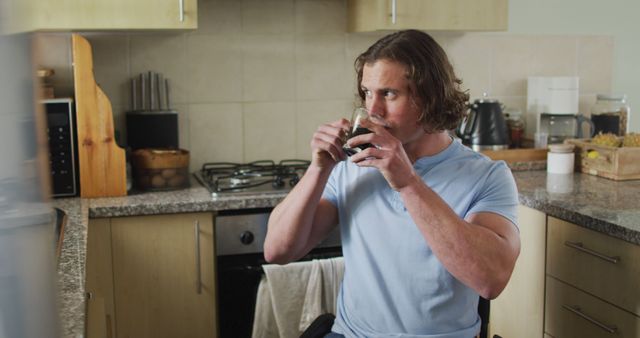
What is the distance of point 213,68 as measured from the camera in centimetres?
306

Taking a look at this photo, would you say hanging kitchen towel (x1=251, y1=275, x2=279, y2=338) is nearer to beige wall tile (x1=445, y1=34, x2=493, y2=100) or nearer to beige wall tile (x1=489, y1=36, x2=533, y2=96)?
beige wall tile (x1=445, y1=34, x2=493, y2=100)

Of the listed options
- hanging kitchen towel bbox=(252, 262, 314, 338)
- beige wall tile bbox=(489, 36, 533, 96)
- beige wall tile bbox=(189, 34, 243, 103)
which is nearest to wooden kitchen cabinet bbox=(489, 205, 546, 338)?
hanging kitchen towel bbox=(252, 262, 314, 338)

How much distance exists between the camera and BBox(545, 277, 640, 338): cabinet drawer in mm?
1940

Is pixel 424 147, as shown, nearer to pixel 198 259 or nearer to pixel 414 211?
pixel 414 211

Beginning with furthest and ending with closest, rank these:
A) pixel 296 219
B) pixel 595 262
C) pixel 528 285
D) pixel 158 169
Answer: pixel 158 169
pixel 528 285
pixel 595 262
pixel 296 219

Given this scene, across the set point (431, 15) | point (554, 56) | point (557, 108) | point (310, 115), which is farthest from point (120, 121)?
point (554, 56)

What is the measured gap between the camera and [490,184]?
62.0 inches

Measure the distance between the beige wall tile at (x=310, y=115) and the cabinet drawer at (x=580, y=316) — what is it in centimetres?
130

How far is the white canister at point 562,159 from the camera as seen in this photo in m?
2.86

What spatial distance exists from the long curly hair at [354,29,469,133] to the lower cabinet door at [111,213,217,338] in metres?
1.19

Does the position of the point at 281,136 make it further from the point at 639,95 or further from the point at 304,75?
the point at 639,95

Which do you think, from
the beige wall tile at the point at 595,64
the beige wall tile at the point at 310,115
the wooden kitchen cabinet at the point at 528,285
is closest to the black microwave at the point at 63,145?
the beige wall tile at the point at 310,115

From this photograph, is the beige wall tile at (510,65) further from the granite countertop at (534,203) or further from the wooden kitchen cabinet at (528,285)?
the wooden kitchen cabinet at (528,285)

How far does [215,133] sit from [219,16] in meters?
0.50
